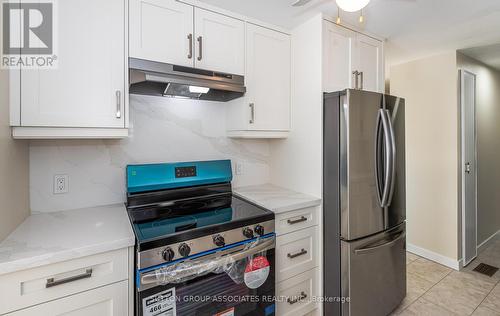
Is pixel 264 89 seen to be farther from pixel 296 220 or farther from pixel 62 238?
pixel 62 238

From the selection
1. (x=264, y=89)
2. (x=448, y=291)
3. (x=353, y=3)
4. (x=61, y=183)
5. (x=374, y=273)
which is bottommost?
(x=448, y=291)

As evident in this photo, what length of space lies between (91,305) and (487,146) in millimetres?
4401

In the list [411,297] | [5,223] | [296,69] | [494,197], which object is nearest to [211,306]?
[5,223]

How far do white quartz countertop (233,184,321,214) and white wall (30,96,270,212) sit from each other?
0.21 meters

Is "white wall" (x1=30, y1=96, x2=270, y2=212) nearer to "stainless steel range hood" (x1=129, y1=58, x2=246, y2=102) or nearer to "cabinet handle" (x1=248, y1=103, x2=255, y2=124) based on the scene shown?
"stainless steel range hood" (x1=129, y1=58, x2=246, y2=102)

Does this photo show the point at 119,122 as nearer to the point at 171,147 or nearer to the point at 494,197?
the point at 171,147

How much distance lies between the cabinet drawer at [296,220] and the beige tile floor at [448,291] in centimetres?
112

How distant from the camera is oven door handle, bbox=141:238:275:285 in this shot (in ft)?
3.60

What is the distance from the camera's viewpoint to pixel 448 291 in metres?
2.24

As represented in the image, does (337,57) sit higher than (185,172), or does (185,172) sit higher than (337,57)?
(337,57)

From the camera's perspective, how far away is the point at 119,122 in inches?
53.3

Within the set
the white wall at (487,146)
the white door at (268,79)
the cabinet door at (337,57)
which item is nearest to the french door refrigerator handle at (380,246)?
the white door at (268,79)

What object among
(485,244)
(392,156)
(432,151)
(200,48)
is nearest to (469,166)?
(432,151)

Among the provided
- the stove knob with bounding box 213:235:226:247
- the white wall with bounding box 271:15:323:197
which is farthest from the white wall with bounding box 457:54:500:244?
the stove knob with bounding box 213:235:226:247
